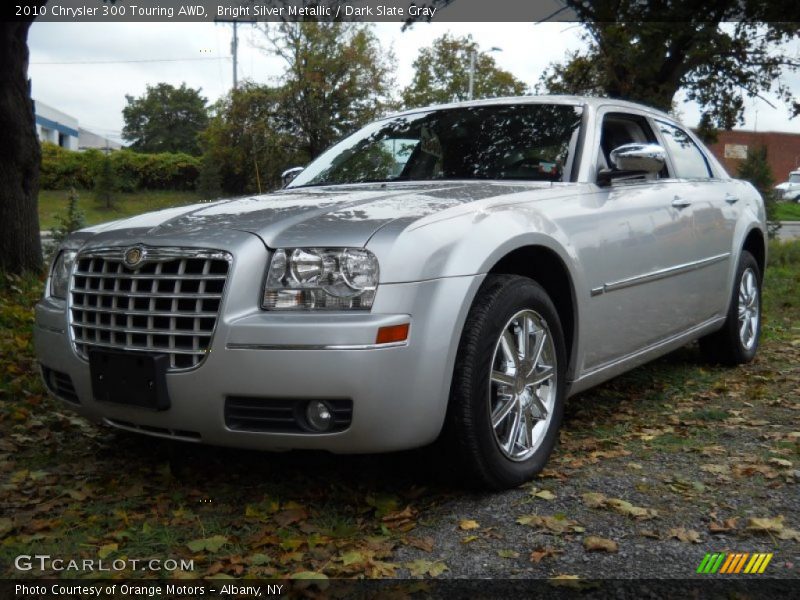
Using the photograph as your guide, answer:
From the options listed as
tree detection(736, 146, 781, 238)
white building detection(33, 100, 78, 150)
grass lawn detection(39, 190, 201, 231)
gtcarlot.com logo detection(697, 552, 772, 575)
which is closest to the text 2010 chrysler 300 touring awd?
gtcarlot.com logo detection(697, 552, 772, 575)

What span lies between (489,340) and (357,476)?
2.87 ft

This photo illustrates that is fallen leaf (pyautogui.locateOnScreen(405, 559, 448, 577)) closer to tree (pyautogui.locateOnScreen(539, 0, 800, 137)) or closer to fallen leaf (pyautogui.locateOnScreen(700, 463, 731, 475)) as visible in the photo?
fallen leaf (pyautogui.locateOnScreen(700, 463, 731, 475))

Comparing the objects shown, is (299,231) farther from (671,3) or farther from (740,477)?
(671,3)

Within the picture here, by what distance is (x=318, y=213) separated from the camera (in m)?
3.34

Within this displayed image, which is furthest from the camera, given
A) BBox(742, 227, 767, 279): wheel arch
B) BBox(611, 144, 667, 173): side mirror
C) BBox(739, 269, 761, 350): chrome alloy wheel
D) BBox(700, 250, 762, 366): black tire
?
BBox(742, 227, 767, 279): wheel arch

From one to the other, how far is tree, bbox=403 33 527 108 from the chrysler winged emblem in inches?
1401

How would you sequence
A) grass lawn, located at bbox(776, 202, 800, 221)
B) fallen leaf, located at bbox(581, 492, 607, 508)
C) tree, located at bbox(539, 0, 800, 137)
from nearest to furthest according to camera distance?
1. fallen leaf, located at bbox(581, 492, 607, 508)
2. tree, located at bbox(539, 0, 800, 137)
3. grass lawn, located at bbox(776, 202, 800, 221)

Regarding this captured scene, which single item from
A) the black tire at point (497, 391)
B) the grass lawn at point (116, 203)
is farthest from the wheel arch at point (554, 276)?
the grass lawn at point (116, 203)

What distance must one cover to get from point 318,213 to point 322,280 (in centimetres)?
43

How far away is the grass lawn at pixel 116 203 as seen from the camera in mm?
26844

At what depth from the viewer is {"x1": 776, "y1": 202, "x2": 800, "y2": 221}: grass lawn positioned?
41.6m

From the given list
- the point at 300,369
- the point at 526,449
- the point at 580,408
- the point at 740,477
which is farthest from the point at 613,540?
the point at 580,408

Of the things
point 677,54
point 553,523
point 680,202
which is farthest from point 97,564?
point 677,54

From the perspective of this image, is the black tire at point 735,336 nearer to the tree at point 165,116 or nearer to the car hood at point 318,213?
the car hood at point 318,213
